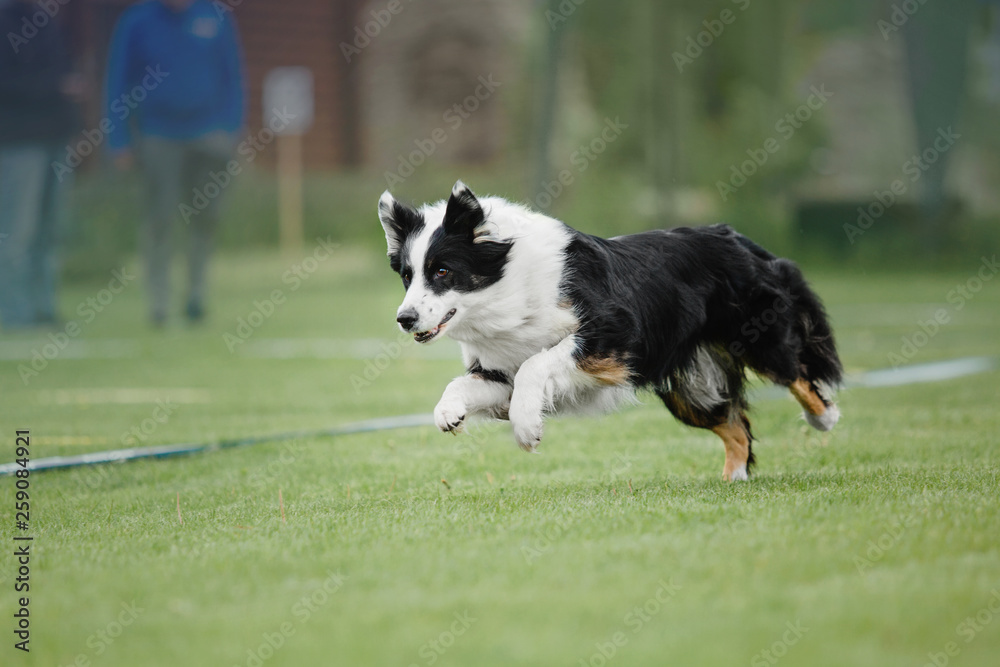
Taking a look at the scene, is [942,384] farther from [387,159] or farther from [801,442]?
[387,159]

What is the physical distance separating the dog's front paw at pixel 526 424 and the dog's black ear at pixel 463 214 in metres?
0.74

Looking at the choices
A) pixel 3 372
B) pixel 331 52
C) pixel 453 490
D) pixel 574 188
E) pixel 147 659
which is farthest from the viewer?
pixel 331 52

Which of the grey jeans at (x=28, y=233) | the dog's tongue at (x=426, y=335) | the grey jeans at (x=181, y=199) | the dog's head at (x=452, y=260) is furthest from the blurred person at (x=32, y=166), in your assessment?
the dog's tongue at (x=426, y=335)

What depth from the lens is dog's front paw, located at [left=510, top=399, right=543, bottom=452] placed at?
406 cm

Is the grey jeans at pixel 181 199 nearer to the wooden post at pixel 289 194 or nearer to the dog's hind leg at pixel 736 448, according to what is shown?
the wooden post at pixel 289 194

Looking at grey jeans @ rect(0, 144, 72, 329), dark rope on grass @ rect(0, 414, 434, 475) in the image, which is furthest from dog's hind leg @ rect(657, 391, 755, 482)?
grey jeans @ rect(0, 144, 72, 329)

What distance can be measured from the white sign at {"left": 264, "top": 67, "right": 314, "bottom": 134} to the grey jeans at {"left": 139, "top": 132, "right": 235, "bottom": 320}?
9.77 meters

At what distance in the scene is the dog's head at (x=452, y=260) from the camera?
4.23 m

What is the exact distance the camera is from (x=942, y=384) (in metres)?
7.80

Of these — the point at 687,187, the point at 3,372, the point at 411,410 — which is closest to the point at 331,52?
the point at 687,187

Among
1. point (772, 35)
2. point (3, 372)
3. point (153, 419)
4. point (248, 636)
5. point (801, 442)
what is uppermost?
point (772, 35)

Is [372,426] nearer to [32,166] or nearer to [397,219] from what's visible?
[397,219]

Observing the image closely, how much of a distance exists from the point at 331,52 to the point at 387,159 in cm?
272

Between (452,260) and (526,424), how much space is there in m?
0.73
